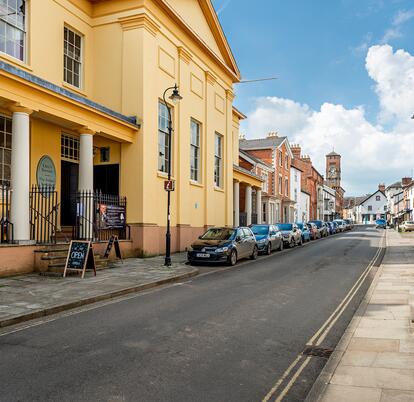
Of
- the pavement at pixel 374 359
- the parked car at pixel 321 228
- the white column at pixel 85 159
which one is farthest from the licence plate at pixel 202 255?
the parked car at pixel 321 228

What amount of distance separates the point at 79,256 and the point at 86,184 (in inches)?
178

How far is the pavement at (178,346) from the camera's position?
187 inches

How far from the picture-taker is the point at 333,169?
429 ft

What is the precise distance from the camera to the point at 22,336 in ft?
22.7

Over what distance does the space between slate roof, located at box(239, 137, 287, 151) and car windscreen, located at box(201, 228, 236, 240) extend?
32494 mm

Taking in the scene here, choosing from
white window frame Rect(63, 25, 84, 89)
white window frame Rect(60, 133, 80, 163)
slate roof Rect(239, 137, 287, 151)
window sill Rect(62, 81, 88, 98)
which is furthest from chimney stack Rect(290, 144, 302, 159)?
white window frame Rect(60, 133, 80, 163)

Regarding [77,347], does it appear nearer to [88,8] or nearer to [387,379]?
[387,379]

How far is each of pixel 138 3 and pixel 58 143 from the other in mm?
6776

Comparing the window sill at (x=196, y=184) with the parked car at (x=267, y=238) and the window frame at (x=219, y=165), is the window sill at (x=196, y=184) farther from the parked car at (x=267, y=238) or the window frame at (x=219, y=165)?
the parked car at (x=267, y=238)

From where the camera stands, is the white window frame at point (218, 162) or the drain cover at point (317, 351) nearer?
the drain cover at point (317, 351)

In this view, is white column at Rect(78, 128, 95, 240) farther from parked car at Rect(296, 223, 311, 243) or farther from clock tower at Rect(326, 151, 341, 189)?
clock tower at Rect(326, 151, 341, 189)

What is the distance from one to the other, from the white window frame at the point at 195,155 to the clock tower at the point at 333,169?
110543 mm

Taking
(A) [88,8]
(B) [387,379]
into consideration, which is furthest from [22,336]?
(A) [88,8]

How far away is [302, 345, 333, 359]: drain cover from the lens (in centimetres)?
616
